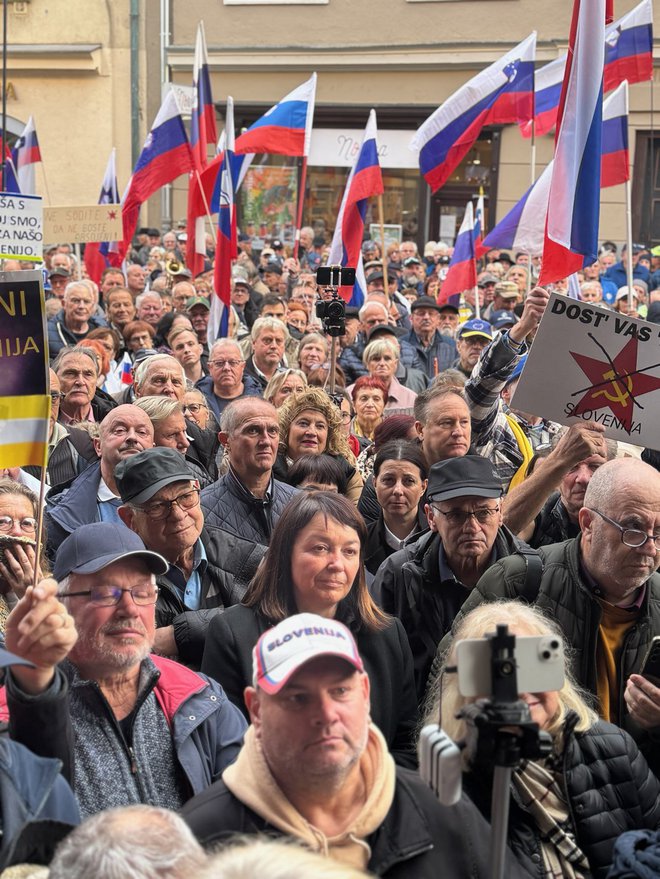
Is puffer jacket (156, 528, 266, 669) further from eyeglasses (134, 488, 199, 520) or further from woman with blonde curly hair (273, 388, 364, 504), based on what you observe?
woman with blonde curly hair (273, 388, 364, 504)

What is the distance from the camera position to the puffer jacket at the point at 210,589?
13.0 feet

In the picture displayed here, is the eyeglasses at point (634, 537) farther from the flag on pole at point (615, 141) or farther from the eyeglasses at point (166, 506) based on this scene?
the flag on pole at point (615, 141)

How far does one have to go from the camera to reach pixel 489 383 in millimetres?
5637

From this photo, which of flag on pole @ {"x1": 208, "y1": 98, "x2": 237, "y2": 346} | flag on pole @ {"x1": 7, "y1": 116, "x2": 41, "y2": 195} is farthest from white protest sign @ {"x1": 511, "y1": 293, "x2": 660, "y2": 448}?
flag on pole @ {"x1": 7, "y1": 116, "x2": 41, "y2": 195}

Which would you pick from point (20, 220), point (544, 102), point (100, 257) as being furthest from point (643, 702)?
point (100, 257)

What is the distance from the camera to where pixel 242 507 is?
5.24 m

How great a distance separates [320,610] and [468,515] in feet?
2.56

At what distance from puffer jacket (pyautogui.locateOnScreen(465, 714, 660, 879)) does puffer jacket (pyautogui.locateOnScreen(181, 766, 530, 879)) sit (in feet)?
0.90

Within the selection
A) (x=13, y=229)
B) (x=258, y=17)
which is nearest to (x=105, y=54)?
(x=258, y=17)

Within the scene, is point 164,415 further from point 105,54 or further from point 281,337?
point 105,54

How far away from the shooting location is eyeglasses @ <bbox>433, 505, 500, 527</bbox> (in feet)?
13.7

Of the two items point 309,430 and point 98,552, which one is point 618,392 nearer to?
point 309,430

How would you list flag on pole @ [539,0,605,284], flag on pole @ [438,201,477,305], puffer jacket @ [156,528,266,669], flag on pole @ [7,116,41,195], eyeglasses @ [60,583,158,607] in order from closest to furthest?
eyeglasses @ [60,583,158,607], puffer jacket @ [156,528,266,669], flag on pole @ [539,0,605,284], flag on pole @ [438,201,477,305], flag on pole @ [7,116,41,195]

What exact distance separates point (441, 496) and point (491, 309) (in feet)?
29.6
